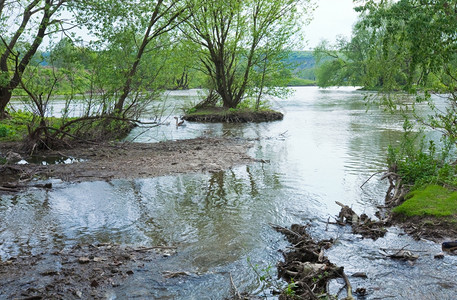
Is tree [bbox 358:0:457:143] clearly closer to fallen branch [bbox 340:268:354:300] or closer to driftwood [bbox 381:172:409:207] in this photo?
driftwood [bbox 381:172:409:207]

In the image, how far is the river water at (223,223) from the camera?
17.5 ft

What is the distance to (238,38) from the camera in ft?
87.6

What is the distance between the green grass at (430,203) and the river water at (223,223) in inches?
26.5

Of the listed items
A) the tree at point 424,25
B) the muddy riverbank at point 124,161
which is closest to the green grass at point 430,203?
the tree at point 424,25

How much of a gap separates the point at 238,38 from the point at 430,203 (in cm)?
2099

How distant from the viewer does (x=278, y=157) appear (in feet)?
48.1

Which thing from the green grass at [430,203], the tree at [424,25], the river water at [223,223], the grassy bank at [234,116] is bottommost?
the river water at [223,223]

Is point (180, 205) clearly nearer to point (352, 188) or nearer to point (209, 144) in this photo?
point (352, 188)

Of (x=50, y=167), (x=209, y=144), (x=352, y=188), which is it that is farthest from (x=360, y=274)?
(x=209, y=144)

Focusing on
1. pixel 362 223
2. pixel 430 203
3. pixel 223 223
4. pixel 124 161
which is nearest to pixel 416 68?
pixel 430 203

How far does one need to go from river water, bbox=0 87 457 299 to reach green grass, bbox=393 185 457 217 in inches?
26.5

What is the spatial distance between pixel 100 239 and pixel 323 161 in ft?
29.4

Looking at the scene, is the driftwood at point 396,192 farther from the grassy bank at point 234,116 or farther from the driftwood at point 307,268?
the grassy bank at point 234,116

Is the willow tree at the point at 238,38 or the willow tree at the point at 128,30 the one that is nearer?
the willow tree at the point at 128,30
